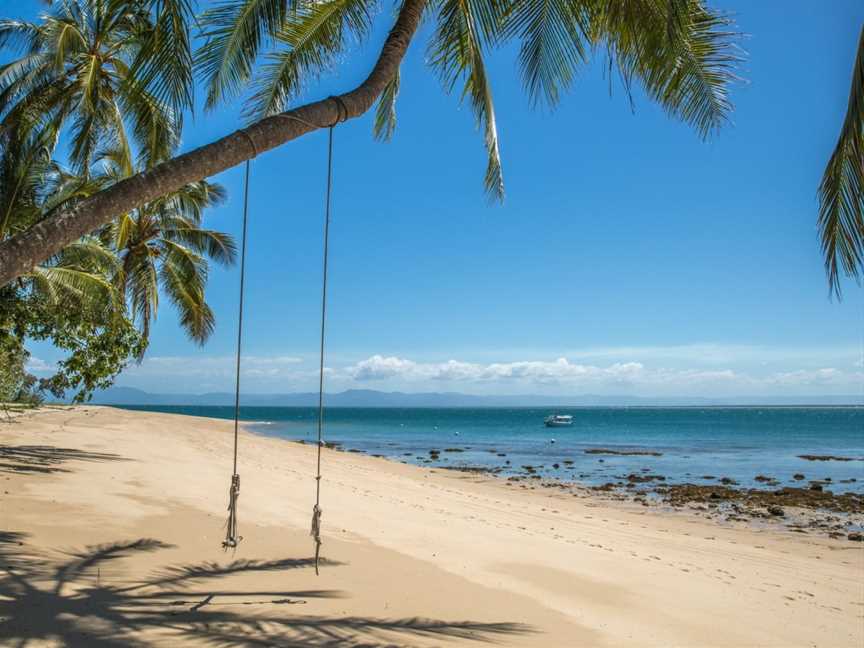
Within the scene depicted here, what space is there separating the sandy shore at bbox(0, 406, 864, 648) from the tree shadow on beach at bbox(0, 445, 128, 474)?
99 mm

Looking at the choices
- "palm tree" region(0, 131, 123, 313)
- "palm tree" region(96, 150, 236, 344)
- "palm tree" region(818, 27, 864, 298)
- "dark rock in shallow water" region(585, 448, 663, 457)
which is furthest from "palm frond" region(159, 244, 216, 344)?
"dark rock in shallow water" region(585, 448, 663, 457)

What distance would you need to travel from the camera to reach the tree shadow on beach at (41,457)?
35.0 ft

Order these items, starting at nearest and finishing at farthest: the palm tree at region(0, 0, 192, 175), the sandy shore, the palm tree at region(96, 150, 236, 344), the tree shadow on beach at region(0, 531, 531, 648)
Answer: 1. the tree shadow on beach at region(0, 531, 531, 648)
2. the sandy shore
3. the palm tree at region(0, 0, 192, 175)
4. the palm tree at region(96, 150, 236, 344)

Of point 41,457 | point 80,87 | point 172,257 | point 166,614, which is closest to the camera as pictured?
point 166,614

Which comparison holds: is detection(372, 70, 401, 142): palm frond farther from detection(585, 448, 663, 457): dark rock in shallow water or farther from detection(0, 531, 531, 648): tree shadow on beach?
detection(585, 448, 663, 457): dark rock in shallow water

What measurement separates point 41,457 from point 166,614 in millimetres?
9962

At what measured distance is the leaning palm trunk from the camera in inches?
129

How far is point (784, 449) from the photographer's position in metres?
37.6

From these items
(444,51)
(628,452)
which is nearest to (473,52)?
(444,51)

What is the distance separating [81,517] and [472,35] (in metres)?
6.64

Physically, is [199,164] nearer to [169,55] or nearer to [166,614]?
[169,55]

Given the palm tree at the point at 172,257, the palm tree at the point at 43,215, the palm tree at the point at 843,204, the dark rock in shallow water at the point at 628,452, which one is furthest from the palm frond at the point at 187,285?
the dark rock in shallow water at the point at 628,452

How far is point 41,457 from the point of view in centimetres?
1242

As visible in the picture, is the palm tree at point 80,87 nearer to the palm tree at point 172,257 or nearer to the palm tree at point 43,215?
the palm tree at point 43,215
